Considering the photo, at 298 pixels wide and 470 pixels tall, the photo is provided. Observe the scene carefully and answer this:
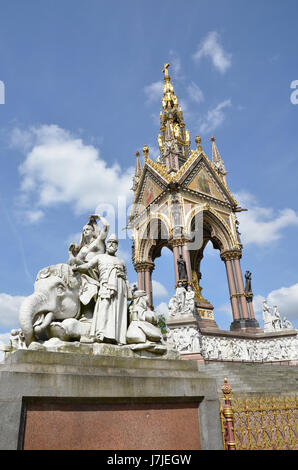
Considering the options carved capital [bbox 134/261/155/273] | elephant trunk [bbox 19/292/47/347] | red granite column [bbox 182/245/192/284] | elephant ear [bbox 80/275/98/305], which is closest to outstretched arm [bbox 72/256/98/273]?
elephant ear [bbox 80/275/98/305]

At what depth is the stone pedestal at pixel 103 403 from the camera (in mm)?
2986

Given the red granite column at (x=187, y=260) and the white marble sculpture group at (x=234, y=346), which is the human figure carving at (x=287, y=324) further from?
the red granite column at (x=187, y=260)

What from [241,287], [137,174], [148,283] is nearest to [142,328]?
[241,287]

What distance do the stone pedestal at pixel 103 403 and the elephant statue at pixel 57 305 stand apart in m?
0.40

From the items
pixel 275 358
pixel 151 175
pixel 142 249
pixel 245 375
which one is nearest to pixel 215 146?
pixel 151 175

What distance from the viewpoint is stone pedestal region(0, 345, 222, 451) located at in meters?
2.99

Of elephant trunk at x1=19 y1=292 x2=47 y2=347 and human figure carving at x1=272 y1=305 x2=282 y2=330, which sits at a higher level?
human figure carving at x1=272 y1=305 x2=282 y2=330

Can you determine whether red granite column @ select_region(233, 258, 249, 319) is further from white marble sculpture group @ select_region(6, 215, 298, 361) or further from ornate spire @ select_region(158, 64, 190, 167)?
white marble sculpture group @ select_region(6, 215, 298, 361)

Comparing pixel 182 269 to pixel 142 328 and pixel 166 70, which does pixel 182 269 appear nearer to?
pixel 142 328

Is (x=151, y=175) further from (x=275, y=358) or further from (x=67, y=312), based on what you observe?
(x=67, y=312)

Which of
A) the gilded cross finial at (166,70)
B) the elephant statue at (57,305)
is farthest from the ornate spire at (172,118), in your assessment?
the elephant statue at (57,305)

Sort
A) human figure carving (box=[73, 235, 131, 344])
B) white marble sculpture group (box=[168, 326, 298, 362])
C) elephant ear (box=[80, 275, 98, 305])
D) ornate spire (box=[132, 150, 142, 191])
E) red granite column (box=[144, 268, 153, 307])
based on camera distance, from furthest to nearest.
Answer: ornate spire (box=[132, 150, 142, 191]) → red granite column (box=[144, 268, 153, 307]) → white marble sculpture group (box=[168, 326, 298, 362]) → elephant ear (box=[80, 275, 98, 305]) → human figure carving (box=[73, 235, 131, 344])
